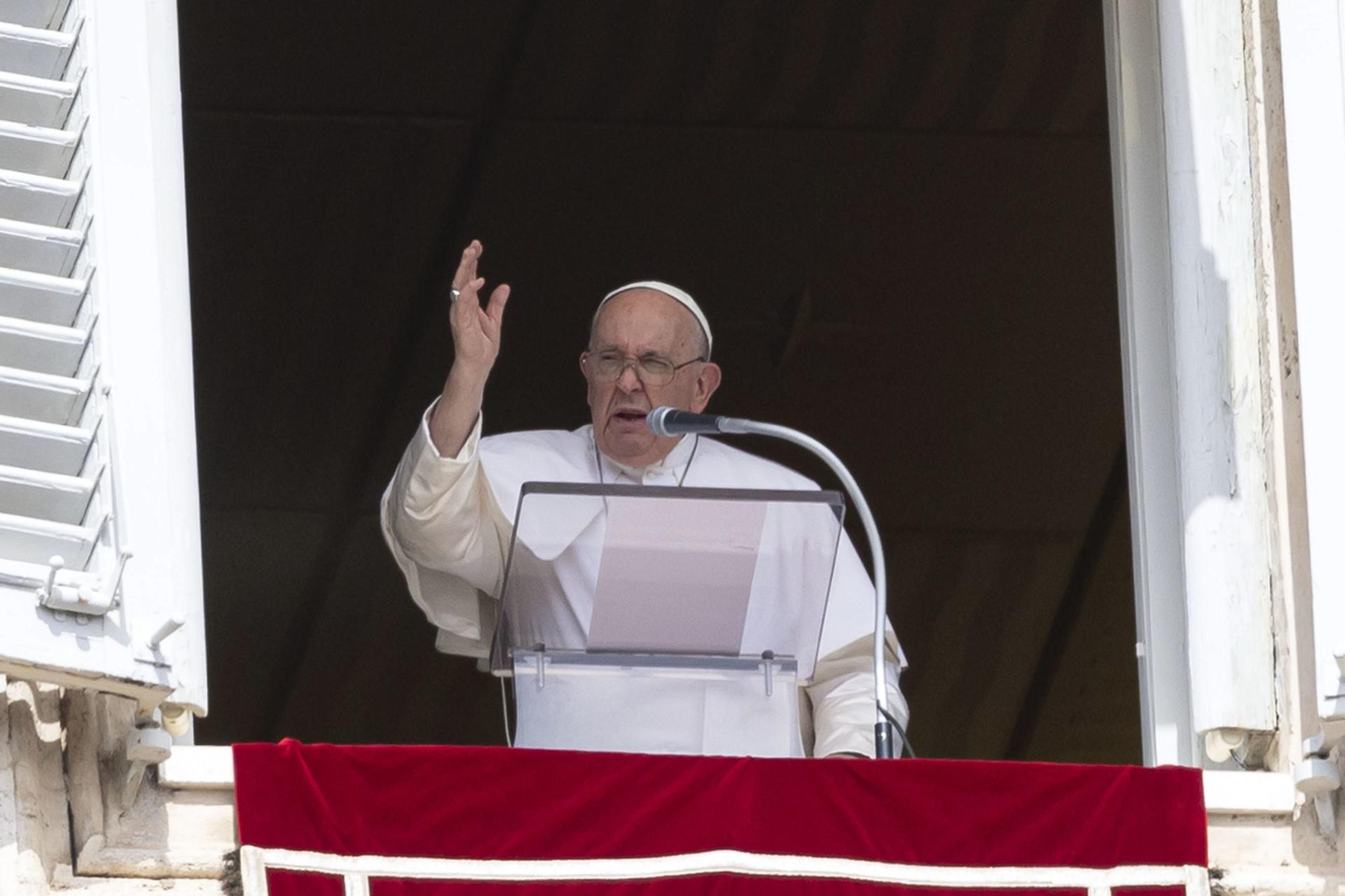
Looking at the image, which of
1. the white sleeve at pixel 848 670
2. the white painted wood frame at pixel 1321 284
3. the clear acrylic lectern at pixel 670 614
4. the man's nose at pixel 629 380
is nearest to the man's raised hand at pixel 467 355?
the clear acrylic lectern at pixel 670 614

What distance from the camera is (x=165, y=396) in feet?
11.0

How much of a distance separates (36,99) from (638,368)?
1.61 m

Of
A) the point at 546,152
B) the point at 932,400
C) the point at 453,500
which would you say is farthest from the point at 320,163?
the point at 453,500

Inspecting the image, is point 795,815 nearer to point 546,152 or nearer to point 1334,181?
point 1334,181

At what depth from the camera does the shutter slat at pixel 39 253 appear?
3.37 metres

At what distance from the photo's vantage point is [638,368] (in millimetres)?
4789

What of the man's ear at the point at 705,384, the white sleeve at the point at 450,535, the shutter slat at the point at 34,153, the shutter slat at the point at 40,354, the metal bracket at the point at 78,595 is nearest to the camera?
the metal bracket at the point at 78,595

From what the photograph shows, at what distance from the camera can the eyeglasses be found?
4793 mm

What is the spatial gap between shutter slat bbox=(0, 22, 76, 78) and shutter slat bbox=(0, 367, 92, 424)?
0.49 meters

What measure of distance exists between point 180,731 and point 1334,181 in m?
1.83

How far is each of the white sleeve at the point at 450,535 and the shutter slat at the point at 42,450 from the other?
3.60ft

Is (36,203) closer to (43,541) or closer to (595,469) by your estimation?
(43,541)

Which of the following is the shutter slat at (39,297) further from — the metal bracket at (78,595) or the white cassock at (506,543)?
the white cassock at (506,543)

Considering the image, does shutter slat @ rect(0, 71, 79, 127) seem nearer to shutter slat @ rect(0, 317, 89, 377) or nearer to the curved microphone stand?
shutter slat @ rect(0, 317, 89, 377)
